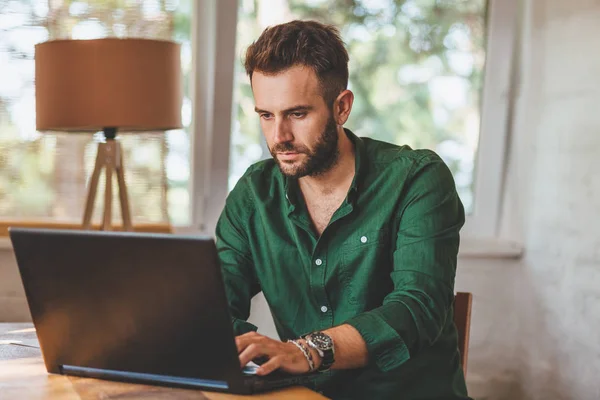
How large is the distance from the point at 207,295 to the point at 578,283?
1.98 meters

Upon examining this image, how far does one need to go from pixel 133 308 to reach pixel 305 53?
77 centimetres

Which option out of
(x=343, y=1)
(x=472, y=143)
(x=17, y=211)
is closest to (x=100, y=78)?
(x=17, y=211)

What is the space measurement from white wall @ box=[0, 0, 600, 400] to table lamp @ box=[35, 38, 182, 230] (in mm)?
734

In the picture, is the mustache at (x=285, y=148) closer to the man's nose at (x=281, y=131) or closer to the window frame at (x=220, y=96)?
the man's nose at (x=281, y=131)

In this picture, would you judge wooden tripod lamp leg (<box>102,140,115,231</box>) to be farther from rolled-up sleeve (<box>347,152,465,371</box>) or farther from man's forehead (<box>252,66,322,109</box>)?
rolled-up sleeve (<box>347,152,465,371</box>)

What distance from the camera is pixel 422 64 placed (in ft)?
11.2

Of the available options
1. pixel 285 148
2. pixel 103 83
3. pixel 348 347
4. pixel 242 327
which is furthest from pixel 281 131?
pixel 103 83

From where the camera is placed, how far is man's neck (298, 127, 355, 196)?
1.94m

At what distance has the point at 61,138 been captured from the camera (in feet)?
10.0

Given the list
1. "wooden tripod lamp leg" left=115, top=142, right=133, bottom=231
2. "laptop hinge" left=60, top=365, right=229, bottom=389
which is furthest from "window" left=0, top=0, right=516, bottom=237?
"laptop hinge" left=60, top=365, right=229, bottom=389

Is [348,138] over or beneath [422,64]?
beneath

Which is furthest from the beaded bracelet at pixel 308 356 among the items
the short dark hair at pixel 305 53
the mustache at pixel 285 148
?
the short dark hair at pixel 305 53

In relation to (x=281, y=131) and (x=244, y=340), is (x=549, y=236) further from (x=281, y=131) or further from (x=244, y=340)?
(x=244, y=340)

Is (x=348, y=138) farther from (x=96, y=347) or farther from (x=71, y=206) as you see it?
(x=71, y=206)
